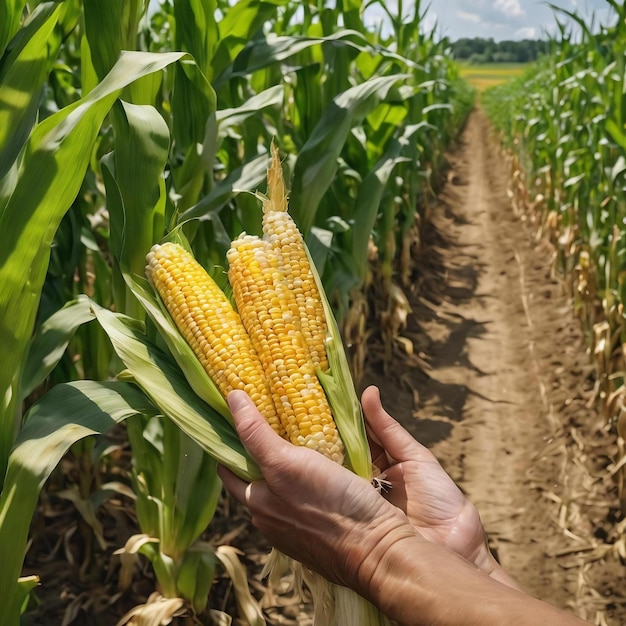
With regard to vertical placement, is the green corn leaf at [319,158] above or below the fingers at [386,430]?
above

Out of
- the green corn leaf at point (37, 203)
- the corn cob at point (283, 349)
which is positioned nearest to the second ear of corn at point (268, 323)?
the corn cob at point (283, 349)

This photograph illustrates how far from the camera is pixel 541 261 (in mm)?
7883

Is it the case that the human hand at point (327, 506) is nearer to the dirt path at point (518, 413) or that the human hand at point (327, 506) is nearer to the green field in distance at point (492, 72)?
the dirt path at point (518, 413)

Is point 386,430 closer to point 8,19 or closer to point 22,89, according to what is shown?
point 22,89

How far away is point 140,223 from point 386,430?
76 centimetres

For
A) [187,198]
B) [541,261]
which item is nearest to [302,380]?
[187,198]

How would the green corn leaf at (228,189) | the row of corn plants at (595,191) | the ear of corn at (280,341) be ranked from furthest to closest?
the row of corn plants at (595,191), the green corn leaf at (228,189), the ear of corn at (280,341)

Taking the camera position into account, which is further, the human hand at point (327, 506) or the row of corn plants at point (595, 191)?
the row of corn plants at point (595, 191)

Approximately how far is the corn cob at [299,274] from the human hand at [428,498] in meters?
0.18

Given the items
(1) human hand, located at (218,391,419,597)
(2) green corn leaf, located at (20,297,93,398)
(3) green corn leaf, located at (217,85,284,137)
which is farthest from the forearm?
(3) green corn leaf, located at (217,85,284,137)

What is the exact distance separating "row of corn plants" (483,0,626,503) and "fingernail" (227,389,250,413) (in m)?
2.69

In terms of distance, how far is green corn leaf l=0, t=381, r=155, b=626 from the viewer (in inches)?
56.3

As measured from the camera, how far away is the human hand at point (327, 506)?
136cm

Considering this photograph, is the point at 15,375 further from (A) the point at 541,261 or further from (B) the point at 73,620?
(A) the point at 541,261
